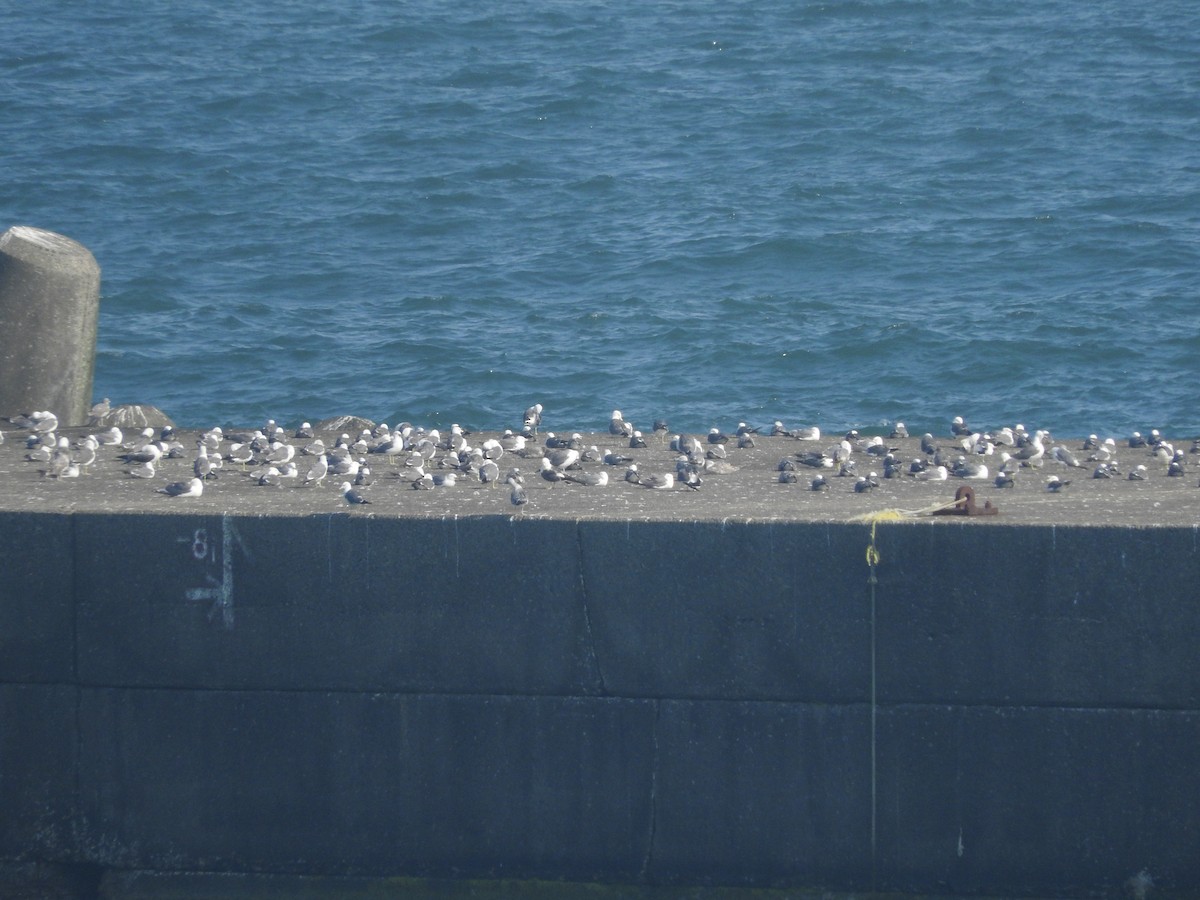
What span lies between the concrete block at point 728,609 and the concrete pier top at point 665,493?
3.8 inches

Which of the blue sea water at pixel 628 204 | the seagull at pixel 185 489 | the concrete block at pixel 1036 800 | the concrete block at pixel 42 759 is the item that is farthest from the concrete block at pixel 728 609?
the blue sea water at pixel 628 204

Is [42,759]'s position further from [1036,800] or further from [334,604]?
[1036,800]

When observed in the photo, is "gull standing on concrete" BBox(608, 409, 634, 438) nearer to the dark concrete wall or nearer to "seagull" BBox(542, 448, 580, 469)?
"seagull" BBox(542, 448, 580, 469)

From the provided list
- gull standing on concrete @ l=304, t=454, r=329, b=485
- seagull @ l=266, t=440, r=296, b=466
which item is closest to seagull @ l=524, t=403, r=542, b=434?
seagull @ l=266, t=440, r=296, b=466

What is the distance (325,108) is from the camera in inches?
1105

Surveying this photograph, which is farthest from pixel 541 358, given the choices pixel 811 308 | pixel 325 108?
pixel 325 108

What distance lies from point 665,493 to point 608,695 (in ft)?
4.28

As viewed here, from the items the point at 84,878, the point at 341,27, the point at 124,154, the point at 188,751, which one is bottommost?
the point at 84,878

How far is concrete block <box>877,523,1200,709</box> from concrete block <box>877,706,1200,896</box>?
0.34 feet

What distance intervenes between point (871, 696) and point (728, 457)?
2784 millimetres

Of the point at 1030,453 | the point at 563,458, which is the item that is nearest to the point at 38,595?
the point at 563,458

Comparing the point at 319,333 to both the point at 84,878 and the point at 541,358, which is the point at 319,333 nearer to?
the point at 541,358

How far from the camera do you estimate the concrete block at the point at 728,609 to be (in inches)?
226

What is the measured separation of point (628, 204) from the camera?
2416cm
